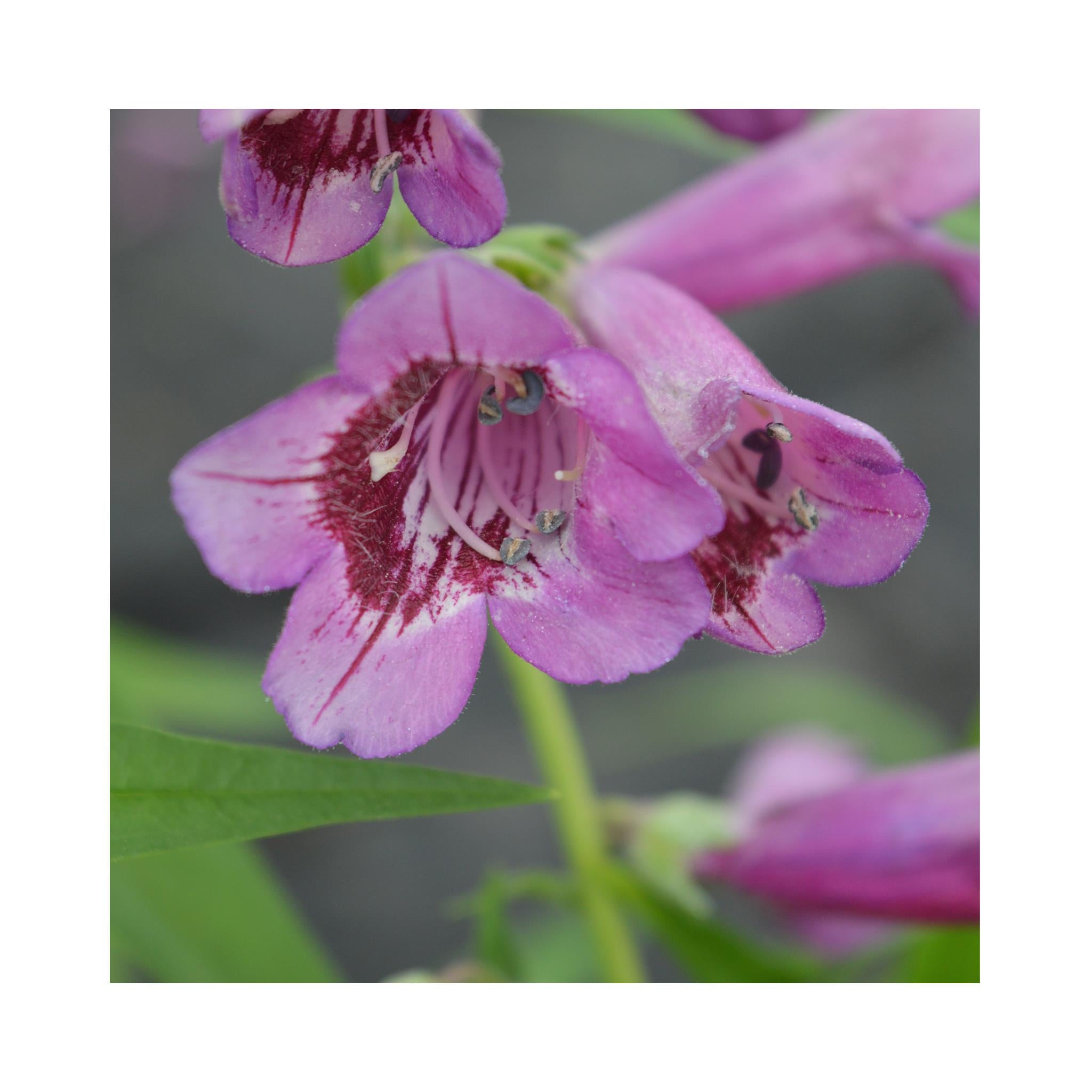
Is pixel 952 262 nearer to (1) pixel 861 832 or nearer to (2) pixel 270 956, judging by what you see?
(1) pixel 861 832

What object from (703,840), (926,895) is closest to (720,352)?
(926,895)

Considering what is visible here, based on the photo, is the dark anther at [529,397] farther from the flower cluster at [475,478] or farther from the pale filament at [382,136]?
the pale filament at [382,136]

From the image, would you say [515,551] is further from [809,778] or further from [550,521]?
[809,778]

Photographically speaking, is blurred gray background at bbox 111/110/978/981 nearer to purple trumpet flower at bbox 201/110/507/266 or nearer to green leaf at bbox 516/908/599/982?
green leaf at bbox 516/908/599/982

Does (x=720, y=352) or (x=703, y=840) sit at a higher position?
(x=720, y=352)

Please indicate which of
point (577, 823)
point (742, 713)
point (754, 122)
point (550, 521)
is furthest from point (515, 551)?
point (742, 713)

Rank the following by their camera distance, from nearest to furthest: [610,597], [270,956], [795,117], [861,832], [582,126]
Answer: [610,597], [795,117], [861,832], [270,956], [582,126]
